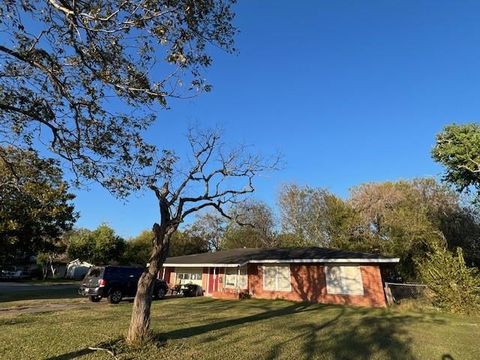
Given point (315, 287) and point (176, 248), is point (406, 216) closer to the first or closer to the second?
point (315, 287)

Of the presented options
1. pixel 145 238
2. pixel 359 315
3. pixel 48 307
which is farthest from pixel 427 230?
pixel 145 238

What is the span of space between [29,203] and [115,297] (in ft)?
23.0

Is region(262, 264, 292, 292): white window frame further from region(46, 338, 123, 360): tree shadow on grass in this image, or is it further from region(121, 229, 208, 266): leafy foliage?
region(121, 229, 208, 266): leafy foliage

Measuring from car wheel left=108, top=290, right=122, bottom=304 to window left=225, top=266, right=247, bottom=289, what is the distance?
30.8 ft

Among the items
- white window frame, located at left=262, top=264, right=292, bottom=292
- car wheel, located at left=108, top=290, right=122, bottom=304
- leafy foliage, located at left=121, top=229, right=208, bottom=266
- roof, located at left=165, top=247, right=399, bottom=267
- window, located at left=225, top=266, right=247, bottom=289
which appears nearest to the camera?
car wheel, located at left=108, top=290, right=122, bottom=304

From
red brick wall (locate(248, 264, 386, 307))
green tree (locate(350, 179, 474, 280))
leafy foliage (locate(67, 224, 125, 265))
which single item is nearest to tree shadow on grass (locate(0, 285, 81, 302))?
red brick wall (locate(248, 264, 386, 307))

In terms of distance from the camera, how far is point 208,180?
1425 cm

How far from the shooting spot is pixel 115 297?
21047 millimetres

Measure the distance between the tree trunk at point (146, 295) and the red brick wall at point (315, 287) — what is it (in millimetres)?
15823

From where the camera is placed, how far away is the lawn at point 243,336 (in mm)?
8992

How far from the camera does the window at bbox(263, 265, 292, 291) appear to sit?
25625 millimetres

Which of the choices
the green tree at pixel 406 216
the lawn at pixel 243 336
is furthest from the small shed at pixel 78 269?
the lawn at pixel 243 336

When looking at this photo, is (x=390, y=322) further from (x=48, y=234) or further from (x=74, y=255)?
(x=74, y=255)

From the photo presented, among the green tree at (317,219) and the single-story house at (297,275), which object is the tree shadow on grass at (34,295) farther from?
the green tree at (317,219)
